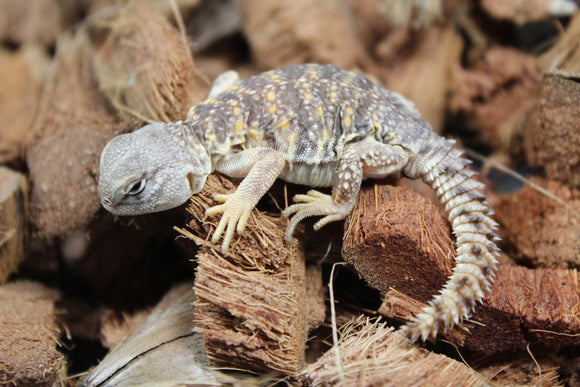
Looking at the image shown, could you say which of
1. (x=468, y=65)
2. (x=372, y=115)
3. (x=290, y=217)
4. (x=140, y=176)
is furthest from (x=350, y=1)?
(x=140, y=176)

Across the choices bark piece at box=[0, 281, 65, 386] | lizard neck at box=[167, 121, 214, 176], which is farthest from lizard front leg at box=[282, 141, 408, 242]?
bark piece at box=[0, 281, 65, 386]

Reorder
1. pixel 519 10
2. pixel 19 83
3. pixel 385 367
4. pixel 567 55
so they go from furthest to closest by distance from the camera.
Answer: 1. pixel 19 83
2. pixel 519 10
3. pixel 567 55
4. pixel 385 367

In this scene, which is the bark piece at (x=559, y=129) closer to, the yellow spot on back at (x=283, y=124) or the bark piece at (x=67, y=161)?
the yellow spot on back at (x=283, y=124)

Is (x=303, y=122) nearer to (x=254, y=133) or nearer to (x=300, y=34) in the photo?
(x=254, y=133)

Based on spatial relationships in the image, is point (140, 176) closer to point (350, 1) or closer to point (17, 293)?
Result: point (17, 293)

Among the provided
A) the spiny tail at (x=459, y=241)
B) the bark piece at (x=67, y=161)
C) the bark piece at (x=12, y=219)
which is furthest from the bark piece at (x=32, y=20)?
the spiny tail at (x=459, y=241)

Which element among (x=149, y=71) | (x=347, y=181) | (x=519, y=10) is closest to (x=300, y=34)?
(x=149, y=71)

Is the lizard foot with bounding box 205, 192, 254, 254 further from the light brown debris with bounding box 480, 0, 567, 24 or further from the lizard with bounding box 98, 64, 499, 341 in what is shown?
the light brown debris with bounding box 480, 0, 567, 24
